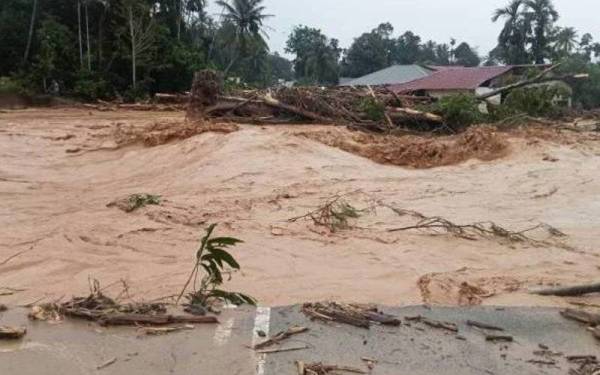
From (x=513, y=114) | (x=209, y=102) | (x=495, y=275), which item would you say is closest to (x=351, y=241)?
(x=495, y=275)

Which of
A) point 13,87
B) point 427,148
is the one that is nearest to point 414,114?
point 427,148

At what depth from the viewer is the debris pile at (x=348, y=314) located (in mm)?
3570

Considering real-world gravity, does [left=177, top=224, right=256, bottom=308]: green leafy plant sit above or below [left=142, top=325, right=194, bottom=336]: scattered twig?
above

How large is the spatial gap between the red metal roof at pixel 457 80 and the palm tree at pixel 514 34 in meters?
9.02

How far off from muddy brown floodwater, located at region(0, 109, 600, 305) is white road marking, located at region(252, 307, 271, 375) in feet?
1.97

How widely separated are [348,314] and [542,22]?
145 ft

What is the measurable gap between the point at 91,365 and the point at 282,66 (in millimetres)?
75315

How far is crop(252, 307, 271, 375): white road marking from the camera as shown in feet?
9.85

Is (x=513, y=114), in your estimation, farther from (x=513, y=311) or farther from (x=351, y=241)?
(x=513, y=311)

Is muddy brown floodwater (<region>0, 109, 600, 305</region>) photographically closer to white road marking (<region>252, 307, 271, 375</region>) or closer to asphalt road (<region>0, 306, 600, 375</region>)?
white road marking (<region>252, 307, 271, 375</region>)

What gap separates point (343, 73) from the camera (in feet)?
181

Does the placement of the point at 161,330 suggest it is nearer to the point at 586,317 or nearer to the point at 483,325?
the point at 483,325

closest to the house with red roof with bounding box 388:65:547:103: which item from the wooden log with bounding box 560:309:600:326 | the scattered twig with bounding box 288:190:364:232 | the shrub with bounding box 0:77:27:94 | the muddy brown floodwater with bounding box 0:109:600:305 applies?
the shrub with bounding box 0:77:27:94

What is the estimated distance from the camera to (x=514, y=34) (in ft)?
145
